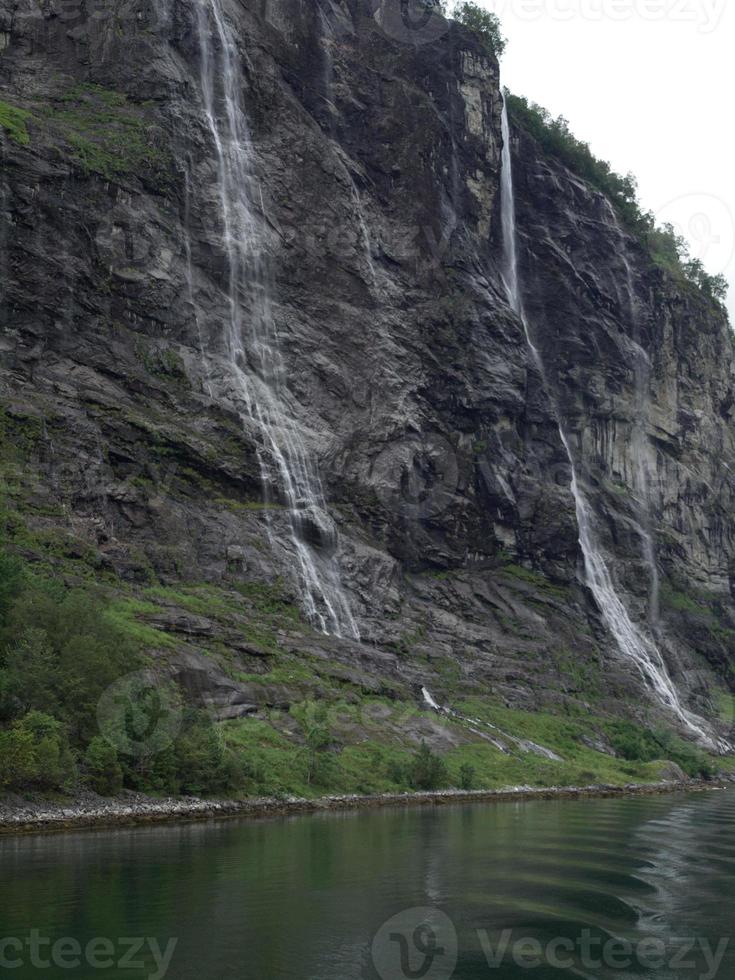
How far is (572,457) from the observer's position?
10800 centimetres

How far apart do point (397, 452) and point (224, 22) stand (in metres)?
43.6

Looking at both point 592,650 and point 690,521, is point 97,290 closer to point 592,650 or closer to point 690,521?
point 592,650

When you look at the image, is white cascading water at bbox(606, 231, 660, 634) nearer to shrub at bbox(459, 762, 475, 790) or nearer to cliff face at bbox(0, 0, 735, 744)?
cliff face at bbox(0, 0, 735, 744)

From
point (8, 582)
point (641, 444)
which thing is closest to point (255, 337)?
point (8, 582)

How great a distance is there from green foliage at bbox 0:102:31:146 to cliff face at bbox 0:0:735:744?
22.7 inches

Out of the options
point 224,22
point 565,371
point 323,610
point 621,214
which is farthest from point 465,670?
point 621,214

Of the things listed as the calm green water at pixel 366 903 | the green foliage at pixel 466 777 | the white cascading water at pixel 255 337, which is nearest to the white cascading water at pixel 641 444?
the white cascading water at pixel 255 337

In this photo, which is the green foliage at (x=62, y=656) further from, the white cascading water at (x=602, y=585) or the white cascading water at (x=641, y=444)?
the white cascading water at (x=641, y=444)

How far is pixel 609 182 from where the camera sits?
438 feet

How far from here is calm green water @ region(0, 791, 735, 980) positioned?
1861cm

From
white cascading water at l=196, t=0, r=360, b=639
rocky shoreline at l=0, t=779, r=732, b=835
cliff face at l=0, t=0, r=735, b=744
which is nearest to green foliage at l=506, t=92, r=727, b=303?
cliff face at l=0, t=0, r=735, b=744

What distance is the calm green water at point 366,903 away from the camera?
1861cm

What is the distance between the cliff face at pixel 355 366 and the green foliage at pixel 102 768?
12.1m

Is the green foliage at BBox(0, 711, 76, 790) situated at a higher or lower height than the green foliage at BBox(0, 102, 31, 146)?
lower
